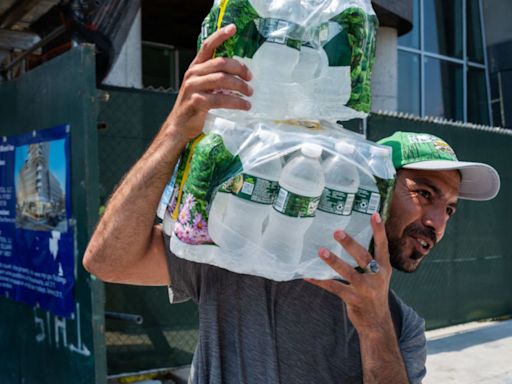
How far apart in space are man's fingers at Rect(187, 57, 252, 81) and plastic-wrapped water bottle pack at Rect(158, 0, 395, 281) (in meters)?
0.13

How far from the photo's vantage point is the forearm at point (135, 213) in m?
1.78

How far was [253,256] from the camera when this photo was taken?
1.72 metres

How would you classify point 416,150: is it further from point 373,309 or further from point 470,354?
point 470,354

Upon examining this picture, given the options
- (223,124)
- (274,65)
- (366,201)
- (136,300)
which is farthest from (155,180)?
(136,300)

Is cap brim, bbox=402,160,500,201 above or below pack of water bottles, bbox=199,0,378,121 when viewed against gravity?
below

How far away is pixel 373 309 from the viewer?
1.61 metres

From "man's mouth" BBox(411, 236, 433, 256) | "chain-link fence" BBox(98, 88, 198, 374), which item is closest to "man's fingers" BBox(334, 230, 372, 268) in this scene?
"man's mouth" BBox(411, 236, 433, 256)

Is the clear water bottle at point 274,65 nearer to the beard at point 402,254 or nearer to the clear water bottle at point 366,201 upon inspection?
the clear water bottle at point 366,201

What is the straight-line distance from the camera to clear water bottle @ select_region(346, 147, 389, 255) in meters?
1.72

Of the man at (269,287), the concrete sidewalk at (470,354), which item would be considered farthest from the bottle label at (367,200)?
the concrete sidewalk at (470,354)

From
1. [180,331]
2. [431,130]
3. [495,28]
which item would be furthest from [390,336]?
[495,28]

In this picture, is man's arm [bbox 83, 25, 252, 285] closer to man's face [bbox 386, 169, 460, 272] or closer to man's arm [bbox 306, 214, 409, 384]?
man's arm [bbox 306, 214, 409, 384]

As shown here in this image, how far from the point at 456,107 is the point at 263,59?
1505 cm

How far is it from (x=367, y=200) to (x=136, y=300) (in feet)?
12.2
